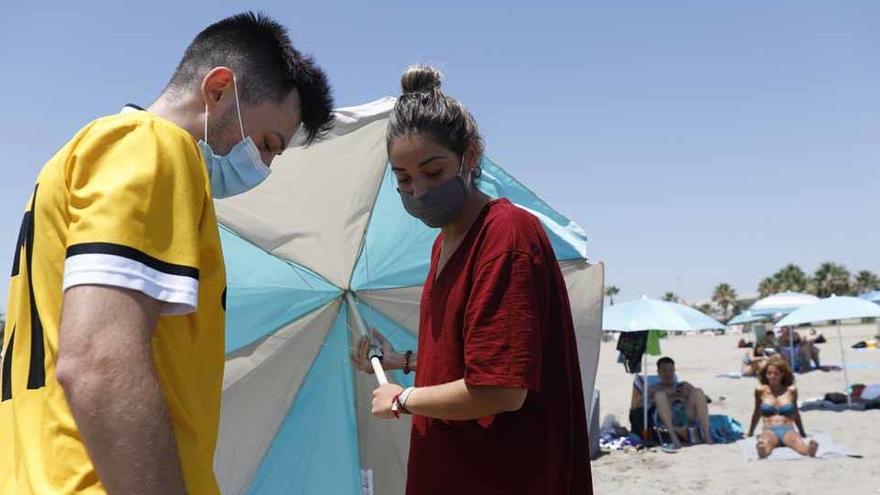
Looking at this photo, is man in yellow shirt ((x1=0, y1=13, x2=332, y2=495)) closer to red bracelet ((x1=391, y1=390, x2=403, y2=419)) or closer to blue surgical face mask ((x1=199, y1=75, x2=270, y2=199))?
blue surgical face mask ((x1=199, y1=75, x2=270, y2=199))

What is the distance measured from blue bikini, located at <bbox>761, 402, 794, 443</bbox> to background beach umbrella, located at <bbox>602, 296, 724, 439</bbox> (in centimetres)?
171

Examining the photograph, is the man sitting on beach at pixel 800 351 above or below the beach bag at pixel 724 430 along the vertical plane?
above

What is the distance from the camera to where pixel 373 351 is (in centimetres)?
283

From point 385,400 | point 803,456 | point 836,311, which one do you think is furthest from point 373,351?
point 836,311

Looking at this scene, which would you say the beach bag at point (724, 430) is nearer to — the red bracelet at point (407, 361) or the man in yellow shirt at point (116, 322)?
the red bracelet at point (407, 361)

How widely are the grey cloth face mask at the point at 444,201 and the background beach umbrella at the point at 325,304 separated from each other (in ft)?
5.22

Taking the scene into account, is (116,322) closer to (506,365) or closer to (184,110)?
(184,110)

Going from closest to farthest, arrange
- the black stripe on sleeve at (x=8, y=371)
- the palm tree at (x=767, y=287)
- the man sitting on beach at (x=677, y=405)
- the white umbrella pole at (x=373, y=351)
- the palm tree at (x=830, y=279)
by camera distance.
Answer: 1. the black stripe on sleeve at (x=8, y=371)
2. the white umbrella pole at (x=373, y=351)
3. the man sitting on beach at (x=677, y=405)
4. the palm tree at (x=830, y=279)
5. the palm tree at (x=767, y=287)

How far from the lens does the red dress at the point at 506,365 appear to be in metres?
1.72

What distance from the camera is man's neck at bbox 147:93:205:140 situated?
1.47 m

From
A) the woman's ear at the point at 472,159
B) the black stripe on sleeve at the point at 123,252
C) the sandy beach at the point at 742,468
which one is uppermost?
the woman's ear at the point at 472,159

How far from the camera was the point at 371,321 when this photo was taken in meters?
3.81

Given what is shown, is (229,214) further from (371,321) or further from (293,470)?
(293,470)

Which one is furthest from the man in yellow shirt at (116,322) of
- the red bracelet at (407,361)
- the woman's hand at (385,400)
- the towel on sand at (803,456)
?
the towel on sand at (803,456)
